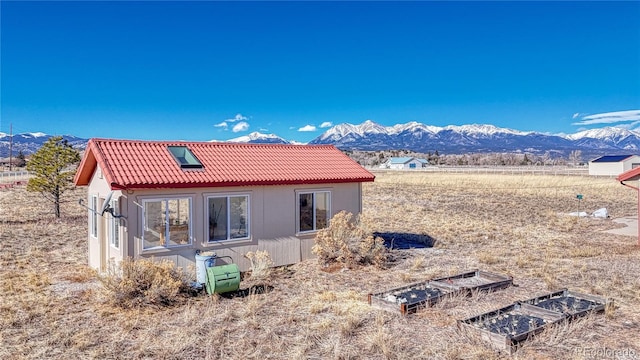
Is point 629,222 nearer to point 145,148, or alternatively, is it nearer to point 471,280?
point 471,280

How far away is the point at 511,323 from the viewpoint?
775cm

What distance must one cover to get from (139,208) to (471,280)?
7884 millimetres

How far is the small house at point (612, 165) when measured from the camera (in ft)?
227

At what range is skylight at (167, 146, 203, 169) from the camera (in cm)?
1157

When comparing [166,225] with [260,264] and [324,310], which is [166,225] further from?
[324,310]

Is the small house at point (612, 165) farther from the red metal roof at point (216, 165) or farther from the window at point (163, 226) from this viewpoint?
the window at point (163, 226)

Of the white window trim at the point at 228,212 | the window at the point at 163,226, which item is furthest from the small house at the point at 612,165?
the window at the point at 163,226

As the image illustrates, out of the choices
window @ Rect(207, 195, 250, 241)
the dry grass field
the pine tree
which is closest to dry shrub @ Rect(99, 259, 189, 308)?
the dry grass field

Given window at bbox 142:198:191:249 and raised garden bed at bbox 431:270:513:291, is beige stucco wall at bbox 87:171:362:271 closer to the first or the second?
window at bbox 142:198:191:249

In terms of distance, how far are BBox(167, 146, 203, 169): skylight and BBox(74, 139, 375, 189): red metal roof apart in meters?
0.14

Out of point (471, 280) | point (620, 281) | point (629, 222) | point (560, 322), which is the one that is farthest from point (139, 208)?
point (629, 222)

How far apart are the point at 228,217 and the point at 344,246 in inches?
125

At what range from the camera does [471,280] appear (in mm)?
10953

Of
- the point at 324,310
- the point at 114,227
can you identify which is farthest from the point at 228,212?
the point at 324,310
